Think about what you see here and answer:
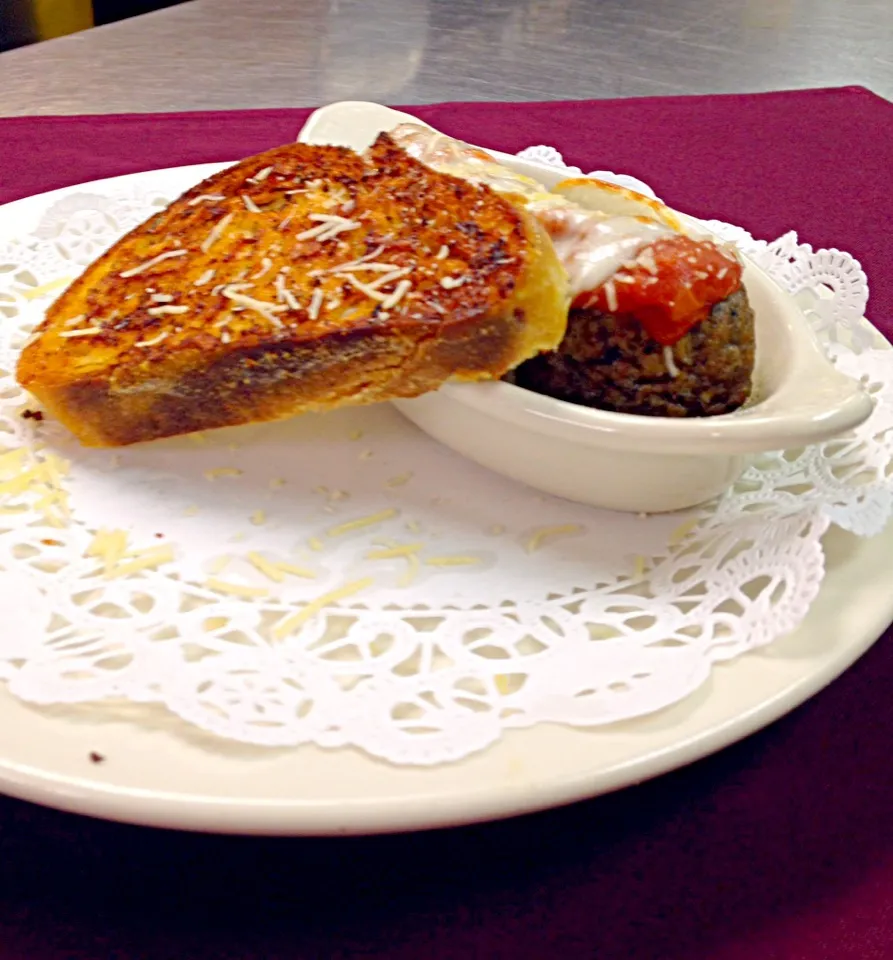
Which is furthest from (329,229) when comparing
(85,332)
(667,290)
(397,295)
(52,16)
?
(52,16)

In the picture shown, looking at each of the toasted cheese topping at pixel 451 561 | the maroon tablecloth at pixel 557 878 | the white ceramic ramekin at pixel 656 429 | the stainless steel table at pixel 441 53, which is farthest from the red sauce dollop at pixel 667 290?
the stainless steel table at pixel 441 53

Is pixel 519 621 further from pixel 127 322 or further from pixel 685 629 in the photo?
pixel 127 322

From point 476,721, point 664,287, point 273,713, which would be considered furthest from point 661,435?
point 273,713

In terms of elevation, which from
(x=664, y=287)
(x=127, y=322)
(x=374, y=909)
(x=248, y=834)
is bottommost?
(x=374, y=909)

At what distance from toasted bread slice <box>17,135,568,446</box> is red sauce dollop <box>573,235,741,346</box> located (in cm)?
7

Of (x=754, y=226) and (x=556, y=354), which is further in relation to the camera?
(x=754, y=226)

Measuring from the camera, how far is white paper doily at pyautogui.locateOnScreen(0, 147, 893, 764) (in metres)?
0.94

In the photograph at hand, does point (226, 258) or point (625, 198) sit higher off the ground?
point (625, 198)

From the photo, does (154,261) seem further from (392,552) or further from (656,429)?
(656,429)

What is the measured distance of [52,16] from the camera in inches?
157

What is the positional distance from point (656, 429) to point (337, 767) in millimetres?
500

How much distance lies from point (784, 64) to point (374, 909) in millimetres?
3465

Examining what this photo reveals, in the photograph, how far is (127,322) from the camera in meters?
1.29

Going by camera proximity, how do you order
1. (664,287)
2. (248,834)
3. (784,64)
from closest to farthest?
(248,834)
(664,287)
(784,64)
